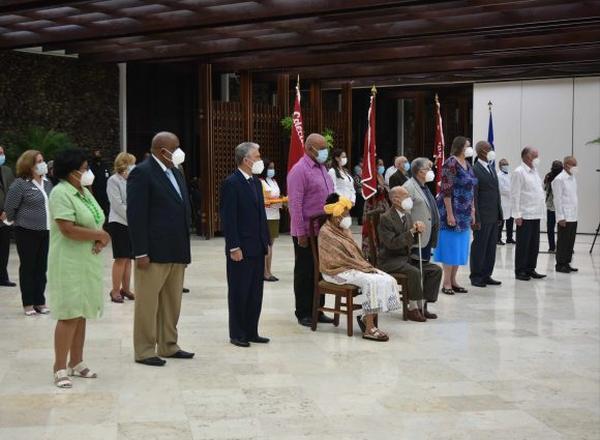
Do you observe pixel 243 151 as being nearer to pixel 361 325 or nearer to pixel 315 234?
pixel 315 234

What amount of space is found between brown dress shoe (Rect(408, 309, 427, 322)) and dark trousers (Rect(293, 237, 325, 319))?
2.85ft

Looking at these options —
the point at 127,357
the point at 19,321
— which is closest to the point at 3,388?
the point at 127,357

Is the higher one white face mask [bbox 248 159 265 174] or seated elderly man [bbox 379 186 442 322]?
white face mask [bbox 248 159 265 174]

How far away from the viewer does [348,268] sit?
6.75 meters

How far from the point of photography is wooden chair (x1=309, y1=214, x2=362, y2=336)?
264 inches

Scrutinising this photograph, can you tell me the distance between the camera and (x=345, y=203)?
6758 mm

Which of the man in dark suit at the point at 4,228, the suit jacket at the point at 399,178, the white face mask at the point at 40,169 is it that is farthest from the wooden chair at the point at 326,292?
the suit jacket at the point at 399,178

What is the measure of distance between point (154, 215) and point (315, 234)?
172 cm

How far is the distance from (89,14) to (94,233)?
7.44 metres

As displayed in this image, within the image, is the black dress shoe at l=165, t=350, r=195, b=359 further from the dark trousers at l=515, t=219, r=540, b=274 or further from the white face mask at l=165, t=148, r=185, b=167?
the dark trousers at l=515, t=219, r=540, b=274

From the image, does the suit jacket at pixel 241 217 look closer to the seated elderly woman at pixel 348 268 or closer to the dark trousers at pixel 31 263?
the seated elderly woman at pixel 348 268

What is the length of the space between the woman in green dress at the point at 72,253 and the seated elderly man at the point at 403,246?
2841 millimetres

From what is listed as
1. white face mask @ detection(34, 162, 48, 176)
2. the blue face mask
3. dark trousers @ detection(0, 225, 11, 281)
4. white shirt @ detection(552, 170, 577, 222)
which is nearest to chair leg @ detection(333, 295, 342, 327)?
the blue face mask

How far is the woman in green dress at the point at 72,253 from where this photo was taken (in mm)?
5074
